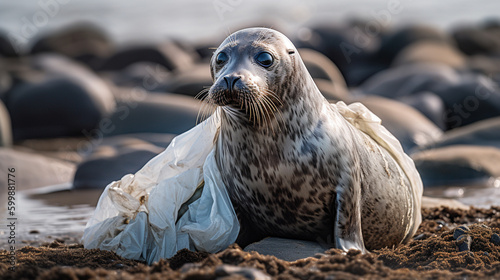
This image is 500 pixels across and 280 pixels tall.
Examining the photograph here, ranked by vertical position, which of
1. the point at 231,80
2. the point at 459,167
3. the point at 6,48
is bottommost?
the point at 231,80

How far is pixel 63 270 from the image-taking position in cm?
332

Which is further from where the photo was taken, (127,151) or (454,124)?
(454,124)

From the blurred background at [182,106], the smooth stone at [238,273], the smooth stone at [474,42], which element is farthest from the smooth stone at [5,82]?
the smooth stone at [238,273]

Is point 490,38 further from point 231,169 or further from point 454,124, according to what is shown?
point 231,169

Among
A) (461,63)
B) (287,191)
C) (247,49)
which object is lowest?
(287,191)

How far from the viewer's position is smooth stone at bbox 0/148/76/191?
8.57m

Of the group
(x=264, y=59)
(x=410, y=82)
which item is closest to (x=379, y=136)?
(x=264, y=59)

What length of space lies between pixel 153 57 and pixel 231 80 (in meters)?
18.8

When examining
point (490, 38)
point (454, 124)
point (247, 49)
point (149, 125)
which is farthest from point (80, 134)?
point (490, 38)

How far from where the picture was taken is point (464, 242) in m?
4.21

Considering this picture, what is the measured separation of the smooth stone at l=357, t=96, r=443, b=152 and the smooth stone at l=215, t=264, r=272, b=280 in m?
6.69

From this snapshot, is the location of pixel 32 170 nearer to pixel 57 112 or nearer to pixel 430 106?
pixel 57 112

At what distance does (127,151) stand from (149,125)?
137 cm

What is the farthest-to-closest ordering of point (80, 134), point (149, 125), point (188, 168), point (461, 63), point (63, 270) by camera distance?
1. point (461, 63)
2. point (80, 134)
3. point (149, 125)
4. point (188, 168)
5. point (63, 270)
